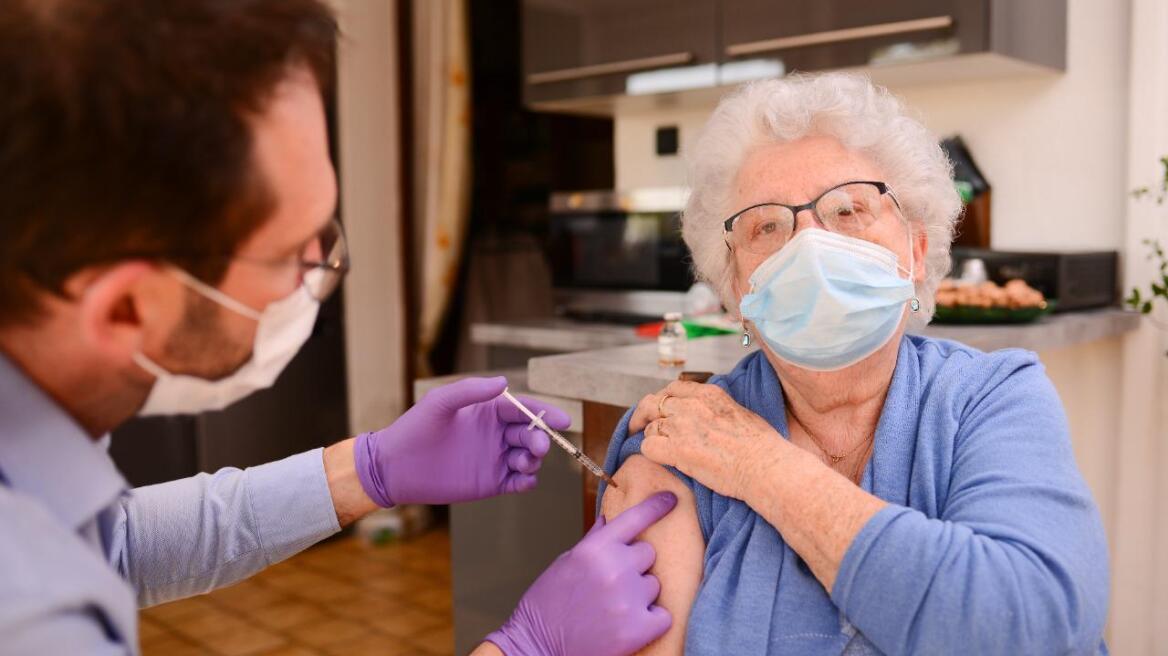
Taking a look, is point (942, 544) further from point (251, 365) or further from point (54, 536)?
point (54, 536)

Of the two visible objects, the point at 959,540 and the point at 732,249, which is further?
the point at 732,249

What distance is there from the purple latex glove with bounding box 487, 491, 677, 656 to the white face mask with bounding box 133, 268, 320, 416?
44cm

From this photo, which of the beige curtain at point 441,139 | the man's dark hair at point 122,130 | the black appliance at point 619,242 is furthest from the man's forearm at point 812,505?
the beige curtain at point 441,139

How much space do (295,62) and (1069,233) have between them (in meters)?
2.28

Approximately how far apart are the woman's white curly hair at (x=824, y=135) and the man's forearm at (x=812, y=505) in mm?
311

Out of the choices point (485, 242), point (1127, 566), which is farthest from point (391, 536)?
point (1127, 566)

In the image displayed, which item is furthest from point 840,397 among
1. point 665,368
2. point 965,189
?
point 965,189

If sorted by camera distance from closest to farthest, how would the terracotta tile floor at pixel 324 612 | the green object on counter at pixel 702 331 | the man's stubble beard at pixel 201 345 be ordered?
the man's stubble beard at pixel 201 345, the green object on counter at pixel 702 331, the terracotta tile floor at pixel 324 612

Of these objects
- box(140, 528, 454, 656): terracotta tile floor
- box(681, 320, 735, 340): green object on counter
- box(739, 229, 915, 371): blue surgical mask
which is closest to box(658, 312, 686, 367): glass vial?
box(681, 320, 735, 340): green object on counter

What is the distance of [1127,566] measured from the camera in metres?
2.38

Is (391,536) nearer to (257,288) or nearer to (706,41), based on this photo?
(706,41)

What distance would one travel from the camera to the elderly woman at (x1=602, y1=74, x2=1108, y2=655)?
940mm

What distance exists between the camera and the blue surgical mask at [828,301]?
3.65 ft

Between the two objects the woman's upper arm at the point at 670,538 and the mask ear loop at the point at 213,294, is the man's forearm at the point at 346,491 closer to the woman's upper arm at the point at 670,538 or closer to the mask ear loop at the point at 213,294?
the woman's upper arm at the point at 670,538
